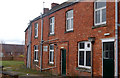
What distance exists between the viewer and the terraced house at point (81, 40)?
34.4 ft

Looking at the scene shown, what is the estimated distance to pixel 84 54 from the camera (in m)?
12.9

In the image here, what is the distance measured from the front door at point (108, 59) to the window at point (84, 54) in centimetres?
173

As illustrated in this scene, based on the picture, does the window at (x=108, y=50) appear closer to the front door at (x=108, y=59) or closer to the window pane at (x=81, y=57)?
the front door at (x=108, y=59)

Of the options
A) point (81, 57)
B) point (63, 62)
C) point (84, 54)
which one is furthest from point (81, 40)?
point (63, 62)

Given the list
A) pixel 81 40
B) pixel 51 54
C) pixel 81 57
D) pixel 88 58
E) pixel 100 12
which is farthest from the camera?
pixel 51 54

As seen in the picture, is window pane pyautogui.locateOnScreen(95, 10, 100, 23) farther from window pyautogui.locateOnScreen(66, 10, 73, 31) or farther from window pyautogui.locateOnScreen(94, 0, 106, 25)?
window pyautogui.locateOnScreen(66, 10, 73, 31)

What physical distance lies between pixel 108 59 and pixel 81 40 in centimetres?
306

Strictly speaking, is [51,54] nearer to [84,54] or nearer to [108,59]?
[84,54]

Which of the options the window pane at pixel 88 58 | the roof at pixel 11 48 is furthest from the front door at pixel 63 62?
the roof at pixel 11 48

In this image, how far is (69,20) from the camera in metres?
15.0

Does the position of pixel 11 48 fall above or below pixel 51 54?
below

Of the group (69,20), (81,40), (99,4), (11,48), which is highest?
(99,4)

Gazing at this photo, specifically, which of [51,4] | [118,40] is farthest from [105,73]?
[51,4]

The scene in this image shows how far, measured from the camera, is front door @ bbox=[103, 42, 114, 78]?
10.3m
